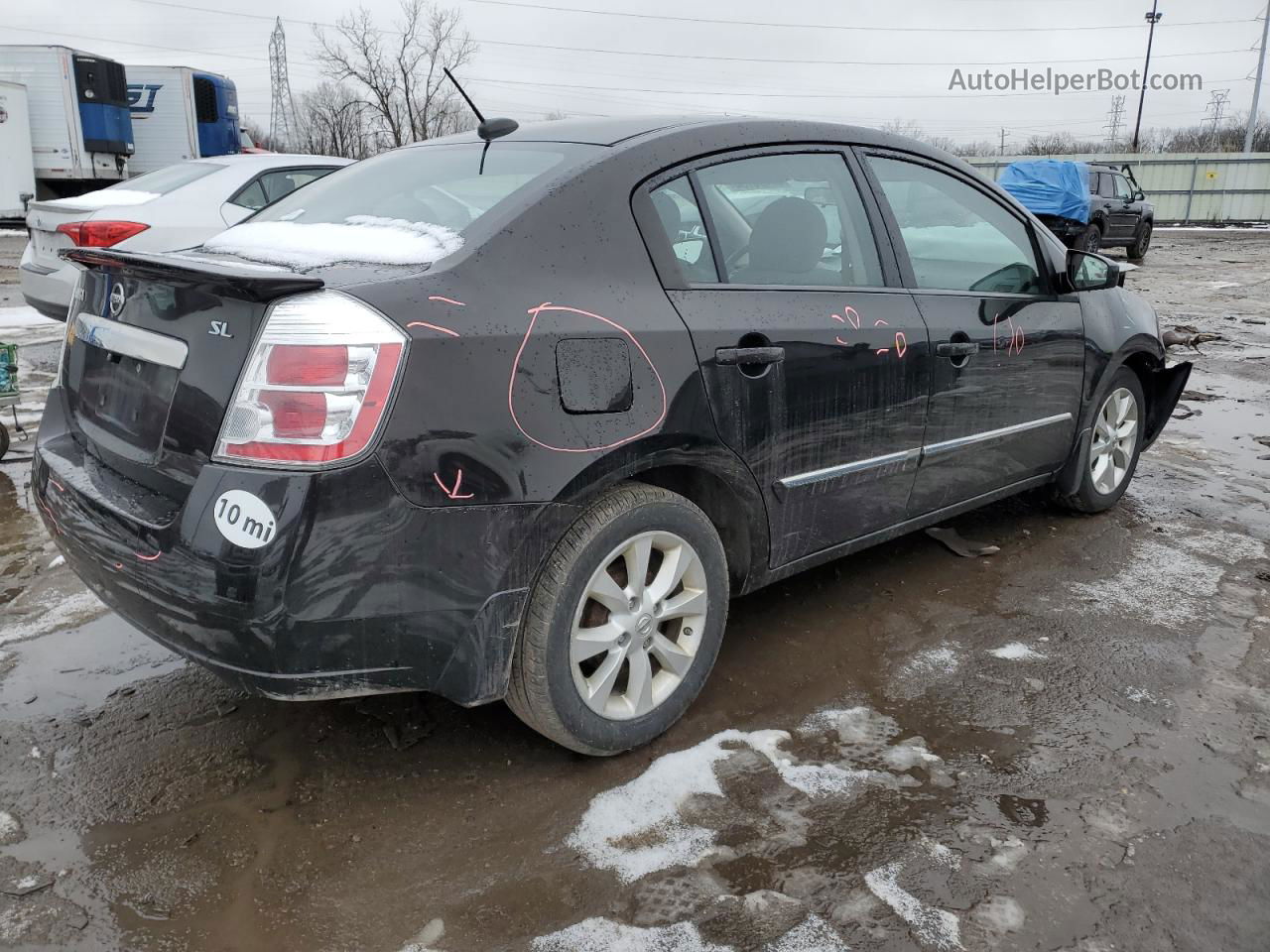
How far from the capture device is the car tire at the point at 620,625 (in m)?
2.41

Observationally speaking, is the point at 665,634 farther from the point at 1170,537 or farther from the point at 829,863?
the point at 1170,537

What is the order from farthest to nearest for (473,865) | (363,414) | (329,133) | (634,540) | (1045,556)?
1. (329,133)
2. (1045,556)
3. (634,540)
4. (473,865)
5. (363,414)

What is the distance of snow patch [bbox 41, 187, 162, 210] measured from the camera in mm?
6383

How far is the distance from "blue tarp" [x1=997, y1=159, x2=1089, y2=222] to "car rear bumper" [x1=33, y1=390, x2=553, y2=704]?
18.3m

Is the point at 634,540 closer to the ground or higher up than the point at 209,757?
higher up

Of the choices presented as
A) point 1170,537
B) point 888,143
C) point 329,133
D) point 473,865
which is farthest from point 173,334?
point 329,133

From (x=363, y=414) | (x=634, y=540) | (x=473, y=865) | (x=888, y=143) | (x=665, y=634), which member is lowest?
(x=473, y=865)

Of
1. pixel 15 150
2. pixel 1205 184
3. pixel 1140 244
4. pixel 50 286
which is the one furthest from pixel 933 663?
pixel 1205 184

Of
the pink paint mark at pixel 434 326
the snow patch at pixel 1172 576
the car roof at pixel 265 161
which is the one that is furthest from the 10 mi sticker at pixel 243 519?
the car roof at pixel 265 161

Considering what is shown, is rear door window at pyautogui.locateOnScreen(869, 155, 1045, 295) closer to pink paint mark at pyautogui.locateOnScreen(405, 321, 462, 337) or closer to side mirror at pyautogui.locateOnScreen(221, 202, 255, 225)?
pink paint mark at pyautogui.locateOnScreen(405, 321, 462, 337)

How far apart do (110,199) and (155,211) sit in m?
0.55

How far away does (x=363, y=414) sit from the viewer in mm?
2080

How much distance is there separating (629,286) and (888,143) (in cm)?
145

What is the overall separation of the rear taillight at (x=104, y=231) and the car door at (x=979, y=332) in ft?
15.7
